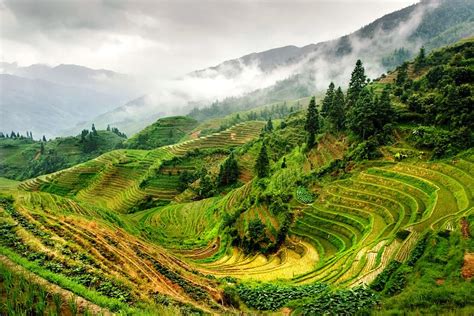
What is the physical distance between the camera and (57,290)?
36.4 feet

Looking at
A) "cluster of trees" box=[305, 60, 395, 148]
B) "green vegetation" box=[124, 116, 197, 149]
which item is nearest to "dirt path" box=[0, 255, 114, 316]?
"cluster of trees" box=[305, 60, 395, 148]

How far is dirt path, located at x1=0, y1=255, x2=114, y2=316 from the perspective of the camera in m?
10.3

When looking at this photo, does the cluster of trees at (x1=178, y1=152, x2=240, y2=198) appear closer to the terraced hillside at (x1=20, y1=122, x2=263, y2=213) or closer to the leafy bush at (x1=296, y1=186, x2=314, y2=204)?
the terraced hillside at (x1=20, y1=122, x2=263, y2=213)

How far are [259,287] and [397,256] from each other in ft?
30.2

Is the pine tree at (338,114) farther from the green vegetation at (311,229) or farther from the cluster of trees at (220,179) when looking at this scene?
the cluster of trees at (220,179)

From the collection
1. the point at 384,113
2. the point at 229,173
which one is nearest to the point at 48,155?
the point at 229,173

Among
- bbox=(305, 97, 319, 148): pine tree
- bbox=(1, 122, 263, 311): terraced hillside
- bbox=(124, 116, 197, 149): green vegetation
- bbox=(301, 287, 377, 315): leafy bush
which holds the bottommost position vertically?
bbox=(301, 287, 377, 315): leafy bush

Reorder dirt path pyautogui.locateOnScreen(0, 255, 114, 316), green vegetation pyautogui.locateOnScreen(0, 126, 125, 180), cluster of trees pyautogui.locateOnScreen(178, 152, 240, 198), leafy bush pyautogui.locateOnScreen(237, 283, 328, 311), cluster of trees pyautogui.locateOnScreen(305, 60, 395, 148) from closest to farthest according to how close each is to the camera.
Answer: dirt path pyautogui.locateOnScreen(0, 255, 114, 316) < leafy bush pyautogui.locateOnScreen(237, 283, 328, 311) < cluster of trees pyautogui.locateOnScreen(305, 60, 395, 148) < cluster of trees pyautogui.locateOnScreen(178, 152, 240, 198) < green vegetation pyautogui.locateOnScreen(0, 126, 125, 180)

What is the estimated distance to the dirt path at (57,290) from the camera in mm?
10312

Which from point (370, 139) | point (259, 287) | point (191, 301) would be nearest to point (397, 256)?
point (259, 287)

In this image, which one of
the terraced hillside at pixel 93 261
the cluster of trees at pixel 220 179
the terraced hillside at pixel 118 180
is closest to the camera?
the terraced hillside at pixel 93 261

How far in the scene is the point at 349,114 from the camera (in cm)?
4472

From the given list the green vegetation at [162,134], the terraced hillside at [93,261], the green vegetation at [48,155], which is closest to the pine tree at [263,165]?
the terraced hillside at [93,261]

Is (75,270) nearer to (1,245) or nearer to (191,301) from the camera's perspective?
(1,245)
